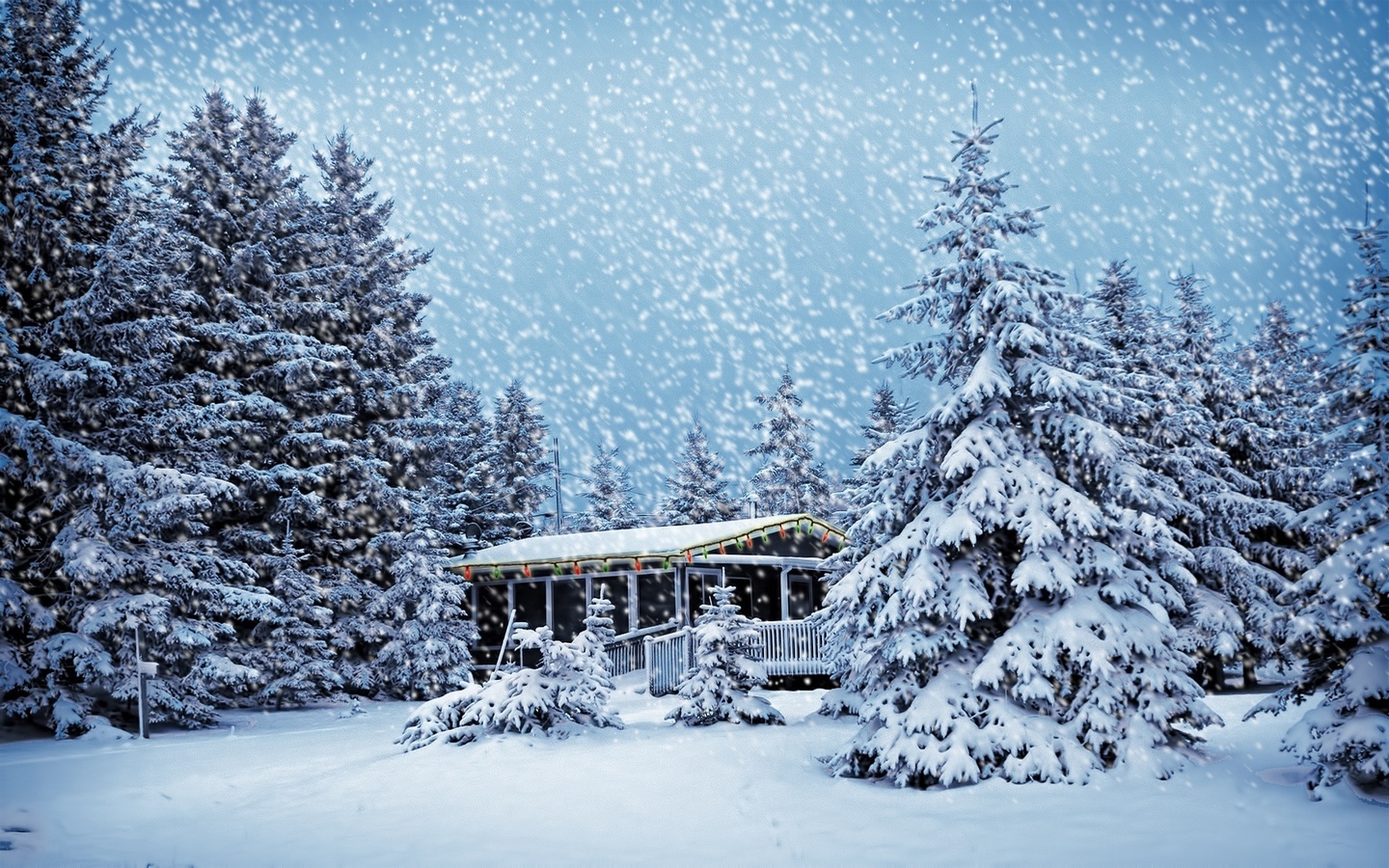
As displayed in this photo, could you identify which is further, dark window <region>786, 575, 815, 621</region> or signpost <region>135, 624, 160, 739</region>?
dark window <region>786, 575, 815, 621</region>

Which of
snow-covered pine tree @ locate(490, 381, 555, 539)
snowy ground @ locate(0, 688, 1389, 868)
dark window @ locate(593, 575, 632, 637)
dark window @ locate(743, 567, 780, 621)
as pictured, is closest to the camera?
snowy ground @ locate(0, 688, 1389, 868)

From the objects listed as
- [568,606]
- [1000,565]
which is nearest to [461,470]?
[568,606]

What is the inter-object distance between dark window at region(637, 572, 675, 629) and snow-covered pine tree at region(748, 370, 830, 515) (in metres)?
18.8

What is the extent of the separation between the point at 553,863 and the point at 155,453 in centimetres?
1471

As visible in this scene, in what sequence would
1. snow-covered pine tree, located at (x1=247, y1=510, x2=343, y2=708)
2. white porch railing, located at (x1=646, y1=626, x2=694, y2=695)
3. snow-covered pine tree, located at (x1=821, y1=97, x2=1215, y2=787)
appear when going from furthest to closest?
snow-covered pine tree, located at (x1=247, y1=510, x2=343, y2=708)
white porch railing, located at (x1=646, y1=626, x2=694, y2=695)
snow-covered pine tree, located at (x1=821, y1=97, x2=1215, y2=787)

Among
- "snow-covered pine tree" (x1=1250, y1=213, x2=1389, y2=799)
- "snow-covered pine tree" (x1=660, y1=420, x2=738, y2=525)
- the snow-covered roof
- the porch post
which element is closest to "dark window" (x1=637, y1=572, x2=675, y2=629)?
the snow-covered roof

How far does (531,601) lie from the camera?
31.5 m

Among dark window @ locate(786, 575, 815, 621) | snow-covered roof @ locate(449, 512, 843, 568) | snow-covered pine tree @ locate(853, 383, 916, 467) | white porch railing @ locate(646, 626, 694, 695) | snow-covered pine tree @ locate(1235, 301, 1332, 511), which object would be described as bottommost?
white porch railing @ locate(646, 626, 694, 695)

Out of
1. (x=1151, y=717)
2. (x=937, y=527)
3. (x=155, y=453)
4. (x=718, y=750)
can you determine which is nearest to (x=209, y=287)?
(x=155, y=453)

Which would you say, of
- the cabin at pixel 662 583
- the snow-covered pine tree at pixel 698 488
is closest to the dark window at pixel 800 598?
the cabin at pixel 662 583

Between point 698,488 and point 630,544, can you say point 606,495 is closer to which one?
point 698,488

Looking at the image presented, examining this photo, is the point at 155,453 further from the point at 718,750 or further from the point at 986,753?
the point at 986,753

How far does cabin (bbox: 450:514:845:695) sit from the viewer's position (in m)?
22.6

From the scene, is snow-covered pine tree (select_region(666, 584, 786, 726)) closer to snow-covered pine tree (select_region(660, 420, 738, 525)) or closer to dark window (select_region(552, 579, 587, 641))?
dark window (select_region(552, 579, 587, 641))
